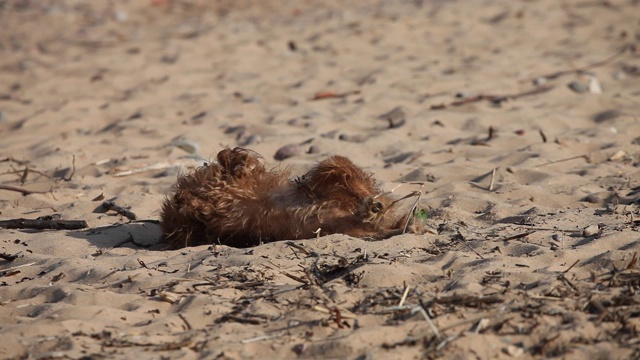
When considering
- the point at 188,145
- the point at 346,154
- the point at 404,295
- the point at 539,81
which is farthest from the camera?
the point at 539,81

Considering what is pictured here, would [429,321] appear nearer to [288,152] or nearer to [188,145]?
[288,152]

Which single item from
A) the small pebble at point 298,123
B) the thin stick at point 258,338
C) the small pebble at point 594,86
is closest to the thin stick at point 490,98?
the small pebble at point 594,86

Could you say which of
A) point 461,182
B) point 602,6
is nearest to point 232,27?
point 602,6

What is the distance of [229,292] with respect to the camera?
3766 mm

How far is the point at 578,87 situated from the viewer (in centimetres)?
792

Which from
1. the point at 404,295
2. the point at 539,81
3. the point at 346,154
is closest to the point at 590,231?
the point at 404,295

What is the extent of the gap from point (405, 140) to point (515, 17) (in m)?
4.78

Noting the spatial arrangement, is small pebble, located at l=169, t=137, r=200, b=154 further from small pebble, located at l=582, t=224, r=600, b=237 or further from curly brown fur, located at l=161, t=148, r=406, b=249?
small pebble, located at l=582, t=224, r=600, b=237

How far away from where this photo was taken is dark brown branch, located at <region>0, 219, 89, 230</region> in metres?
4.96

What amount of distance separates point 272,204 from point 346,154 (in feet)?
7.28

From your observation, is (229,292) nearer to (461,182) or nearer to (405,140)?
(461,182)

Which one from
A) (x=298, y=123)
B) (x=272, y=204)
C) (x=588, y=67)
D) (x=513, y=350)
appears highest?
(x=272, y=204)

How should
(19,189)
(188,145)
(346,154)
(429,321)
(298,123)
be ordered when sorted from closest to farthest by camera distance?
(429,321) < (19,189) < (346,154) < (188,145) < (298,123)

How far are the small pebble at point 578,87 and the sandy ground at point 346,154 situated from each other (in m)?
0.03
